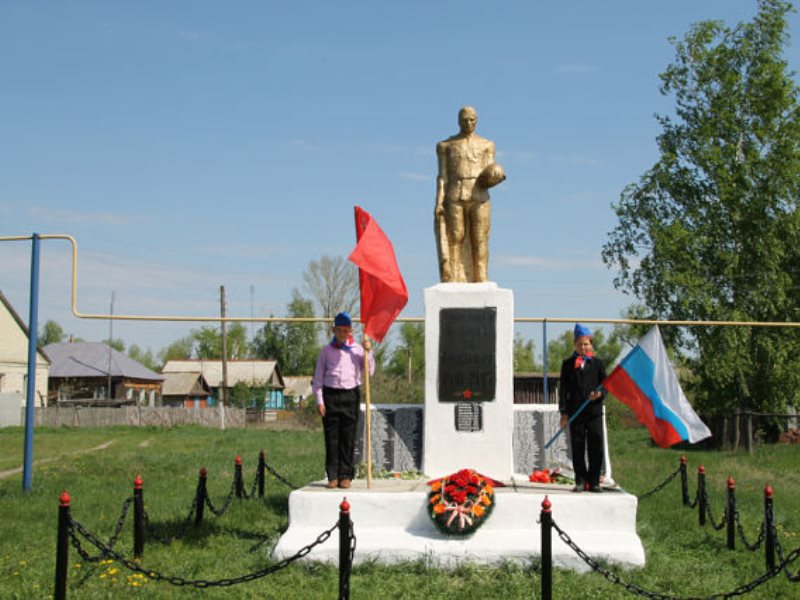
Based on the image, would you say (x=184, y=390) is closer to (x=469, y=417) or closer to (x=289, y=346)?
(x=289, y=346)

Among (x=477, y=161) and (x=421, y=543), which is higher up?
(x=477, y=161)

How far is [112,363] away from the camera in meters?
47.1

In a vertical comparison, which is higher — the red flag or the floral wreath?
Result: the red flag

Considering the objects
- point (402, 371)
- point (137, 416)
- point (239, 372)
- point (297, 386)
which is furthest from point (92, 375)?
point (402, 371)

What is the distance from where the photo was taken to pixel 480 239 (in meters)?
9.26

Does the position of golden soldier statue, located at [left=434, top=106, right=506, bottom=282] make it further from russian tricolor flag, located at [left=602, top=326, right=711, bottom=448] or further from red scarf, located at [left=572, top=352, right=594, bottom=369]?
russian tricolor flag, located at [left=602, top=326, right=711, bottom=448]

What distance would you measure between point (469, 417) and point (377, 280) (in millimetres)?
1833

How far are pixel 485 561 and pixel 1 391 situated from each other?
112 feet

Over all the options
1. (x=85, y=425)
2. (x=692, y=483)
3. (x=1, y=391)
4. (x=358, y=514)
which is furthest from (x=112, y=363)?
(x=358, y=514)

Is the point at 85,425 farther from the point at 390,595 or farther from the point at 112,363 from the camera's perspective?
the point at 390,595

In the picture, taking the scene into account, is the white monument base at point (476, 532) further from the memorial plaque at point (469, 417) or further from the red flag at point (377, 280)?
the red flag at point (377, 280)

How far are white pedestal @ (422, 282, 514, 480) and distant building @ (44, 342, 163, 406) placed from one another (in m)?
39.2

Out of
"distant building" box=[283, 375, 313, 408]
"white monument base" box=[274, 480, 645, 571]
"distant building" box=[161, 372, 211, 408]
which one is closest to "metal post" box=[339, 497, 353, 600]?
"white monument base" box=[274, 480, 645, 571]

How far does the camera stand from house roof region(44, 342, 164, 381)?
46.4 metres
